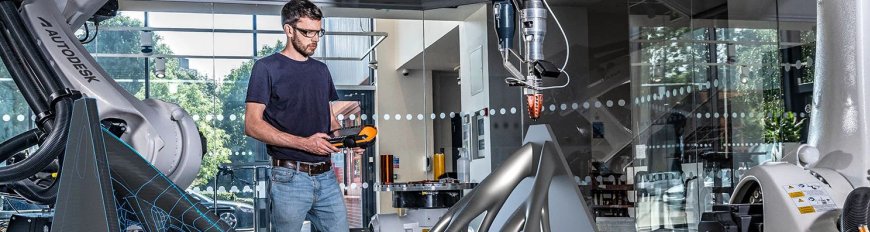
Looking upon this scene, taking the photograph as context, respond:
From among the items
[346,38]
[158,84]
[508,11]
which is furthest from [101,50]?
[508,11]

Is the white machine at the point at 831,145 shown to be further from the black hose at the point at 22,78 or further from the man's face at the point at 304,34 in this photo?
the black hose at the point at 22,78

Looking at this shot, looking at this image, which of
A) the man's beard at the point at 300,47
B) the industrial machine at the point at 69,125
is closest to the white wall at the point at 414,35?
the industrial machine at the point at 69,125

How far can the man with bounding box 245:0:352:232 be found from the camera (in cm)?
297

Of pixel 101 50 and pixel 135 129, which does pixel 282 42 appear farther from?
pixel 135 129

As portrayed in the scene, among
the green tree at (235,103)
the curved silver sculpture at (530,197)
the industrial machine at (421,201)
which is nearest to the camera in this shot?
the curved silver sculpture at (530,197)

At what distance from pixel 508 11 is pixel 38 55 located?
1509mm

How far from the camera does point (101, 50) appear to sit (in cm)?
676

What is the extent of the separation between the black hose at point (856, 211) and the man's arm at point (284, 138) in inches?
58.4

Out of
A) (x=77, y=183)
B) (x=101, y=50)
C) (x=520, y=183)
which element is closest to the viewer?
(x=77, y=183)

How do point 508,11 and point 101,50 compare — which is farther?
point 101,50

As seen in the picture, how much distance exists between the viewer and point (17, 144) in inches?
121

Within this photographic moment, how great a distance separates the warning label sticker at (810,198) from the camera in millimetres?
3008

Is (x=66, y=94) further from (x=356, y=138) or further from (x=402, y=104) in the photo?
(x=402, y=104)

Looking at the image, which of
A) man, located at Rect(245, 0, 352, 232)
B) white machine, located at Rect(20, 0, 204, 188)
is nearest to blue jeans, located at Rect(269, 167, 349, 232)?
man, located at Rect(245, 0, 352, 232)
